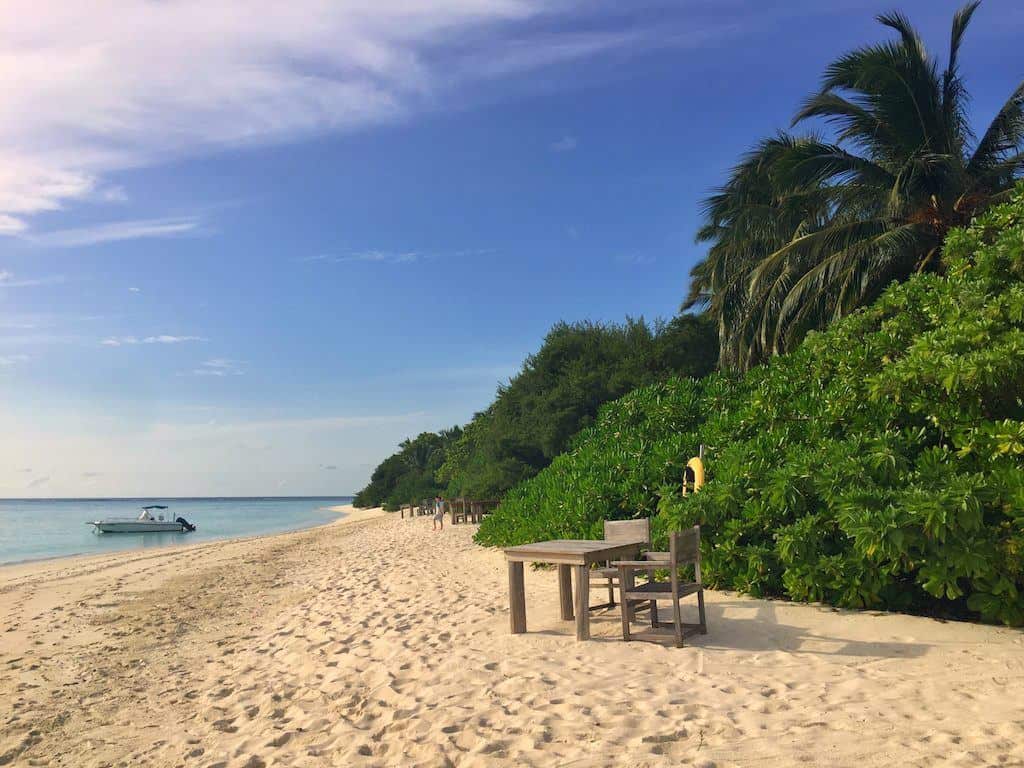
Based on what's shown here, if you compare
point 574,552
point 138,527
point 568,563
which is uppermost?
point 574,552

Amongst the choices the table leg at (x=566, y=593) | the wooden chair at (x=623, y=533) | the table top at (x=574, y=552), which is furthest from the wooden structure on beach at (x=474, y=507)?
the table top at (x=574, y=552)

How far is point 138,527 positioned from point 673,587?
5118 centimetres

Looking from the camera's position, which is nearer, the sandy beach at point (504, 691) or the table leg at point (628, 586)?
the sandy beach at point (504, 691)

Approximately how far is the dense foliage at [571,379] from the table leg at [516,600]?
1578 centimetres

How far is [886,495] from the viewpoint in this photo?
6.42 m

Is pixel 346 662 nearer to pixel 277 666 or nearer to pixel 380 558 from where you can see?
pixel 277 666

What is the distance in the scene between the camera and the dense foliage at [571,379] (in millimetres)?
23844

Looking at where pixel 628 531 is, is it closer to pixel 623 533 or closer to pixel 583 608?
pixel 623 533

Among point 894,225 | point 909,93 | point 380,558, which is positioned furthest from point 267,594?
point 909,93

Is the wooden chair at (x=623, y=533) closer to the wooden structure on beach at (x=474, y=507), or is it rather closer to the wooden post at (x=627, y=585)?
the wooden post at (x=627, y=585)

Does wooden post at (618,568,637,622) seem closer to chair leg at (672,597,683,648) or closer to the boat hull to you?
chair leg at (672,597,683,648)

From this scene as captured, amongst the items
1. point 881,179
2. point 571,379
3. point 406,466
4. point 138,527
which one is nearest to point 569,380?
point 571,379

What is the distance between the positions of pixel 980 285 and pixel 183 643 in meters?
9.50

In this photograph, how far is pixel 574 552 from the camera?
240 inches
